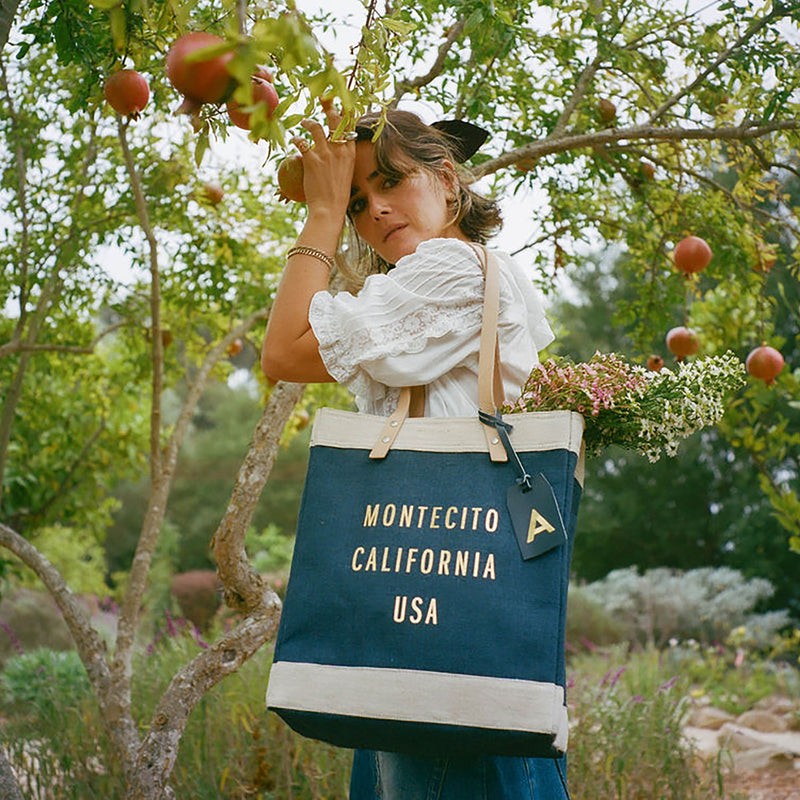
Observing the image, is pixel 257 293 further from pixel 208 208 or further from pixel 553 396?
pixel 553 396

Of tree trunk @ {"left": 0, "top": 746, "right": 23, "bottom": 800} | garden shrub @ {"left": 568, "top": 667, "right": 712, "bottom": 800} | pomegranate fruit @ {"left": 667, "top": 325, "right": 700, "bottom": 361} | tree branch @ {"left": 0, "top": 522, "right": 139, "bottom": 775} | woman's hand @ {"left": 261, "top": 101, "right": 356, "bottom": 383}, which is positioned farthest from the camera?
pomegranate fruit @ {"left": 667, "top": 325, "right": 700, "bottom": 361}

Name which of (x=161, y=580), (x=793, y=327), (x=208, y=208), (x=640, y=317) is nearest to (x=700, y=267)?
(x=640, y=317)

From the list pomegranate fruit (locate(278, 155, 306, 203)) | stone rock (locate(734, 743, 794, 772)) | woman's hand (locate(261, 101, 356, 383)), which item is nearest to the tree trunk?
woman's hand (locate(261, 101, 356, 383))

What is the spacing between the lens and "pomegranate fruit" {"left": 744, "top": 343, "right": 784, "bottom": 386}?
10.3 ft

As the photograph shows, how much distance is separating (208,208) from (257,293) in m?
0.59

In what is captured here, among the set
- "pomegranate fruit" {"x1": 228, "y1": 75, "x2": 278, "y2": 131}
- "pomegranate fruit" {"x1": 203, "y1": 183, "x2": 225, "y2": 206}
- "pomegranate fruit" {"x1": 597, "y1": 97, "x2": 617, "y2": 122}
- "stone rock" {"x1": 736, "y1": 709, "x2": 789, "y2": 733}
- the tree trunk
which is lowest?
the tree trunk

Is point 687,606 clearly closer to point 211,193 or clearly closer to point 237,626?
point 211,193

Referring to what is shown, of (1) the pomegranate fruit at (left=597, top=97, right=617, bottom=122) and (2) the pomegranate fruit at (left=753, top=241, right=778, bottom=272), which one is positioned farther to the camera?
(2) the pomegranate fruit at (left=753, top=241, right=778, bottom=272)

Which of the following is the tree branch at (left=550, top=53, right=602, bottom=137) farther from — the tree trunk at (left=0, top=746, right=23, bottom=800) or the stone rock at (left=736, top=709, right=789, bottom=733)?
the stone rock at (left=736, top=709, right=789, bottom=733)

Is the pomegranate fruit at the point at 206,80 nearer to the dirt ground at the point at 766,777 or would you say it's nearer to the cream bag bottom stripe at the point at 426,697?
the cream bag bottom stripe at the point at 426,697

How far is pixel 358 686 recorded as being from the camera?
1.04 m

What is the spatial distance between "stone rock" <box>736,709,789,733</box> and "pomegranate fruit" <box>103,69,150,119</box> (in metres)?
5.38

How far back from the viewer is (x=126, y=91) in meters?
1.77

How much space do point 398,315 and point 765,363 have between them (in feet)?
7.66
